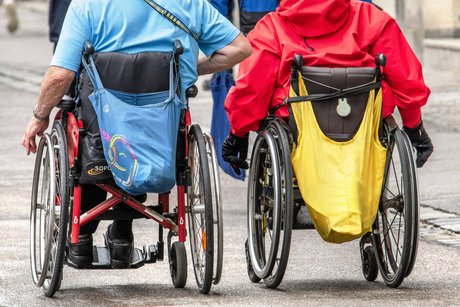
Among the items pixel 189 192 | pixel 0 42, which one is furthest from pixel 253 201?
pixel 0 42

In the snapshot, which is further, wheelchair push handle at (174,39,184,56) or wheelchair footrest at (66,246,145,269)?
wheelchair footrest at (66,246,145,269)

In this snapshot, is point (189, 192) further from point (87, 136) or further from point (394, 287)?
point (394, 287)

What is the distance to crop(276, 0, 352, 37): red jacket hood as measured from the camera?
23.5 feet

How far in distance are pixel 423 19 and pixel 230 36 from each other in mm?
12249

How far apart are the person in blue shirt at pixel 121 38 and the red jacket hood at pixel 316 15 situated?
9.8 inches

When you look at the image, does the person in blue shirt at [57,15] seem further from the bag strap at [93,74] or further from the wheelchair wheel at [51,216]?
the bag strap at [93,74]

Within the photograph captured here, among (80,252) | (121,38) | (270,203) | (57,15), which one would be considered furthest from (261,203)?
(57,15)

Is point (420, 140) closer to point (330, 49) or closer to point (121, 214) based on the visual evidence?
point (330, 49)

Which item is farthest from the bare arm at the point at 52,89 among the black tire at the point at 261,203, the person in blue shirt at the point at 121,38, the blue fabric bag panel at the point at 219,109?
the blue fabric bag panel at the point at 219,109

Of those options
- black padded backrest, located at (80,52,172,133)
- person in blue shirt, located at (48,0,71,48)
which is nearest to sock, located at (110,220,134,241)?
black padded backrest, located at (80,52,172,133)

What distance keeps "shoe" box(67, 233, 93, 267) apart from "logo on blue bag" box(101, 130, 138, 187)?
0.51 metres

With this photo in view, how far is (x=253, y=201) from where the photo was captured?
24.9 ft

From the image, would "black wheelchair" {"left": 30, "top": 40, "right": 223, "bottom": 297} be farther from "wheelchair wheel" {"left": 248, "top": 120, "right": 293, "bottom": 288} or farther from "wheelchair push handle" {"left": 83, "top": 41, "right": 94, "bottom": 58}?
"wheelchair wheel" {"left": 248, "top": 120, "right": 293, "bottom": 288}

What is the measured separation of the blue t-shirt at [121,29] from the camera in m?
6.92
